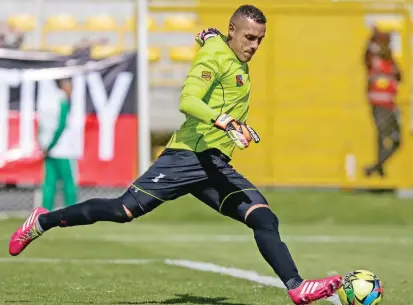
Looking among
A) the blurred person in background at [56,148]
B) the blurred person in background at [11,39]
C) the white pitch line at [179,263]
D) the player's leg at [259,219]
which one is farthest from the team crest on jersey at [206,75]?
the blurred person in background at [11,39]

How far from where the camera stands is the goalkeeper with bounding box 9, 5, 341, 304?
7.88m

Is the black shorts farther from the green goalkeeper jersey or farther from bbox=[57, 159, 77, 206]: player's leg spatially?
bbox=[57, 159, 77, 206]: player's leg

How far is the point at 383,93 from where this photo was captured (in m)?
18.8

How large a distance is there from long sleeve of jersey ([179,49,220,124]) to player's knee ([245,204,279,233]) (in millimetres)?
830

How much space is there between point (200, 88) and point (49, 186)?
30.3 ft

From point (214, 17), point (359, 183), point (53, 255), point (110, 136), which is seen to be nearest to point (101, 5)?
point (214, 17)

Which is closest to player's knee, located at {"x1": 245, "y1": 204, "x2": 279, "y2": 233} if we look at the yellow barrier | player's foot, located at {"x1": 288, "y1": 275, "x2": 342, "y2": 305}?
player's foot, located at {"x1": 288, "y1": 275, "x2": 342, "y2": 305}

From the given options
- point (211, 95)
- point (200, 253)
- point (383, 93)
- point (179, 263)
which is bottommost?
point (200, 253)

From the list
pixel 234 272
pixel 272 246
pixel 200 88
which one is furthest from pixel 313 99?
pixel 200 88

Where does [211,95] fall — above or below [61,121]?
above

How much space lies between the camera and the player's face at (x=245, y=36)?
795 centimetres

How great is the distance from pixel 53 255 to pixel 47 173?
505cm

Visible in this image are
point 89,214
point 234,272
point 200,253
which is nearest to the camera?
point 89,214

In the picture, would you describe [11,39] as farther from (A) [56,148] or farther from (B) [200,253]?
(B) [200,253]
